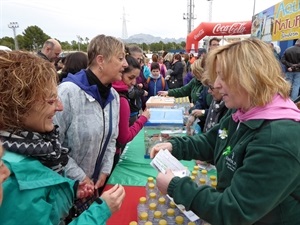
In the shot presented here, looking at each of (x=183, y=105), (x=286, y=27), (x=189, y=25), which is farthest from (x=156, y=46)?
(x=183, y=105)

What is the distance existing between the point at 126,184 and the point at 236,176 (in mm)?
1089

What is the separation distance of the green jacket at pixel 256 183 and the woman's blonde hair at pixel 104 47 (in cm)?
102

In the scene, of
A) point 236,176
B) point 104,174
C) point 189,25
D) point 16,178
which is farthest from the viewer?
point 189,25

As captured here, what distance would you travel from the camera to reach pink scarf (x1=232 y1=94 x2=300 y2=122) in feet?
2.86

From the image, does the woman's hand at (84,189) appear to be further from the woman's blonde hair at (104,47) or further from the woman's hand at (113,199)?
the woman's blonde hair at (104,47)

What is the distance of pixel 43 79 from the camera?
95cm

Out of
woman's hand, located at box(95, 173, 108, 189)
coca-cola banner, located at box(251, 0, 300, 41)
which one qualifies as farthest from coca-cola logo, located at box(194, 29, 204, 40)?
woman's hand, located at box(95, 173, 108, 189)

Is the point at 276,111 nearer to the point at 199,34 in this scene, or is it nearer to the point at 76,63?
the point at 76,63

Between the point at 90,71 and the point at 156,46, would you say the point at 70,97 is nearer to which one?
the point at 90,71

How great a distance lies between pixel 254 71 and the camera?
90 cm

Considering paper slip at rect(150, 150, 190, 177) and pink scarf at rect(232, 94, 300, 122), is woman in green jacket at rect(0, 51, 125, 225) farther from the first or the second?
pink scarf at rect(232, 94, 300, 122)

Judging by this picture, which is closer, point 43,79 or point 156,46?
point 43,79

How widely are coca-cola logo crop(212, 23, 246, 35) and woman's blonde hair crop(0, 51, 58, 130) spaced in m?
15.2

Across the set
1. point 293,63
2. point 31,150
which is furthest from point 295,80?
point 31,150
